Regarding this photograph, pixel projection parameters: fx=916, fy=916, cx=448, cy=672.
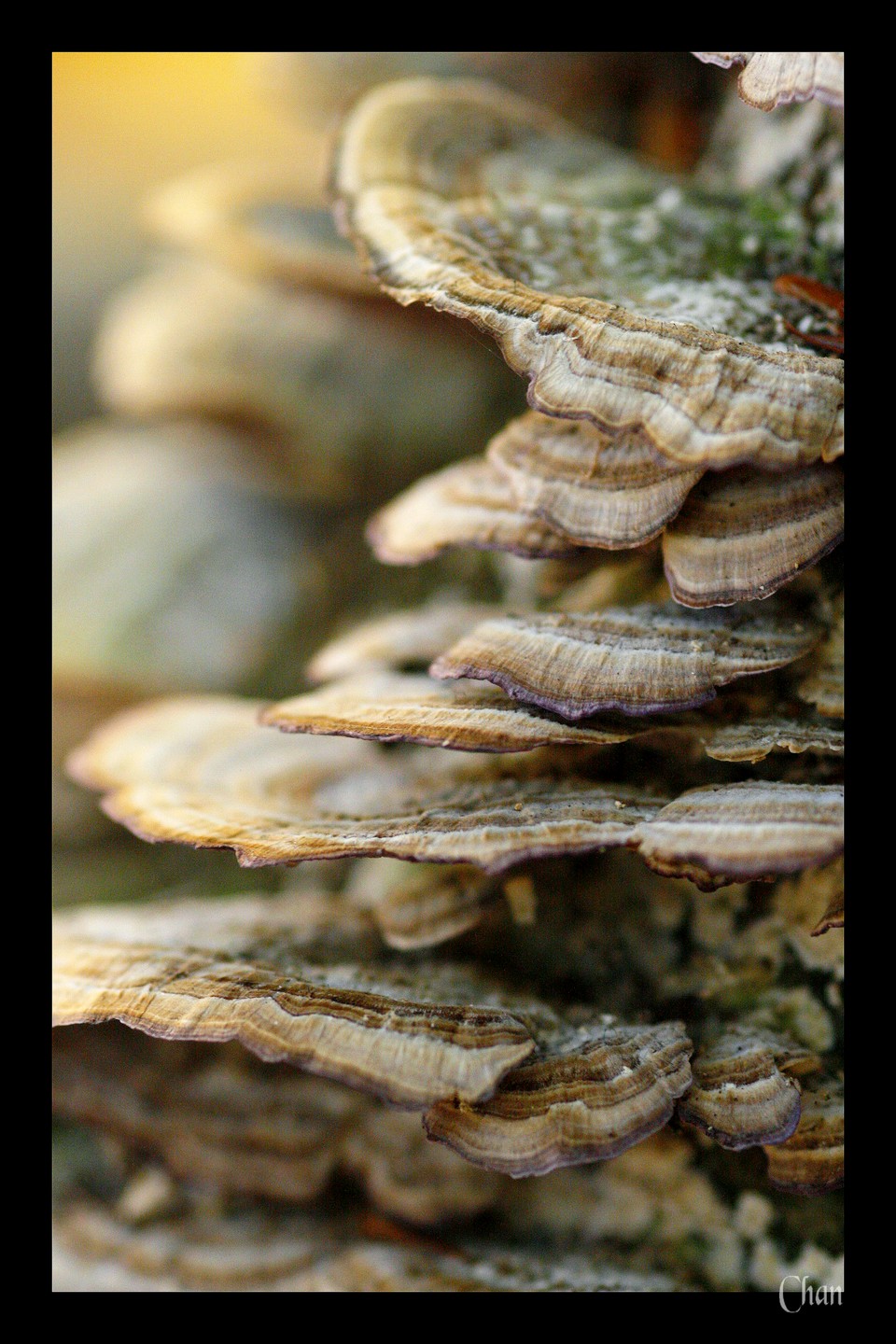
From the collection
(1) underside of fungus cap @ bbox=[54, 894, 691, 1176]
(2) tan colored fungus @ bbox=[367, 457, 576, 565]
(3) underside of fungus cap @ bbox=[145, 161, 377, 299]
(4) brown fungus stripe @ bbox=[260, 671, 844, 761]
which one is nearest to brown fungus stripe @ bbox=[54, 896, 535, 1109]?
(1) underside of fungus cap @ bbox=[54, 894, 691, 1176]

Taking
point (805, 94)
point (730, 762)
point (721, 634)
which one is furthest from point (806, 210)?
point (730, 762)

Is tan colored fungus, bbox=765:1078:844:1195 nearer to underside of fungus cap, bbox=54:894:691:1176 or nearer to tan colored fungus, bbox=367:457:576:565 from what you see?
underside of fungus cap, bbox=54:894:691:1176

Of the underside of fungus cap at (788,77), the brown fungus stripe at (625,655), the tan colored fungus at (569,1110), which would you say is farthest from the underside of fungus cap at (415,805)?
the underside of fungus cap at (788,77)

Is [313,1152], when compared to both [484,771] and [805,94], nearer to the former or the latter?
[484,771]

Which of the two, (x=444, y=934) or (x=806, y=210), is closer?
(x=444, y=934)

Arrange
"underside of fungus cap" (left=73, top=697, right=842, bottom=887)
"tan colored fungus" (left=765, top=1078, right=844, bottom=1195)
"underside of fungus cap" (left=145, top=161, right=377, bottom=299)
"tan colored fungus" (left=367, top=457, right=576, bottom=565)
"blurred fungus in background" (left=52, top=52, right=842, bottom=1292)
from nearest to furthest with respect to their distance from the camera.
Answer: "underside of fungus cap" (left=73, top=697, right=842, bottom=887) < "blurred fungus in background" (left=52, top=52, right=842, bottom=1292) < "tan colored fungus" (left=765, top=1078, right=844, bottom=1195) < "tan colored fungus" (left=367, top=457, right=576, bottom=565) < "underside of fungus cap" (left=145, top=161, right=377, bottom=299)

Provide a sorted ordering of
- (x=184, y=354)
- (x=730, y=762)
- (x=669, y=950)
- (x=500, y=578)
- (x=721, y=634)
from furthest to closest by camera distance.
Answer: (x=184, y=354) → (x=500, y=578) → (x=669, y=950) → (x=730, y=762) → (x=721, y=634)

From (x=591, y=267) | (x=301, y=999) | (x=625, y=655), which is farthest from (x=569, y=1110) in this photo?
(x=591, y=267)

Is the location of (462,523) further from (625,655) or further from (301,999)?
(301,999)
